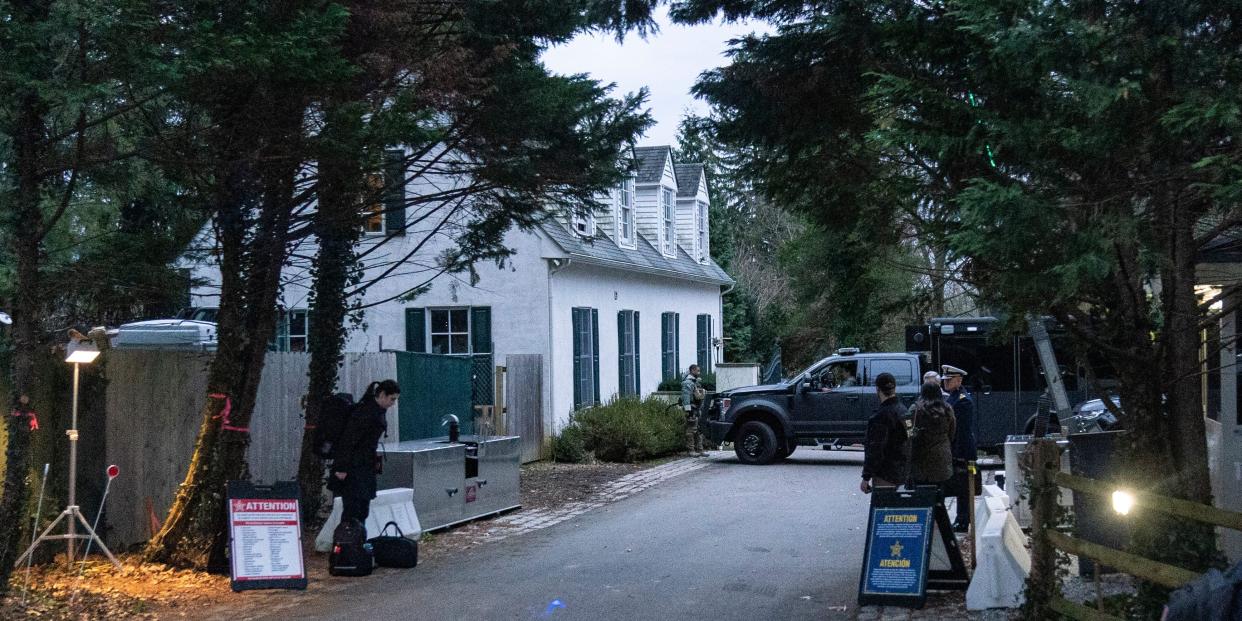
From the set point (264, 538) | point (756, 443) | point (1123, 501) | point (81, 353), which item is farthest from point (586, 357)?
point (1123, 501)

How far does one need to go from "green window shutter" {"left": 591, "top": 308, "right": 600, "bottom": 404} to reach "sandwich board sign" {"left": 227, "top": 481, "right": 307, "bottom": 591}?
1555 cm

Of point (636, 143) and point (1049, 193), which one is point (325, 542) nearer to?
point (636, 143)

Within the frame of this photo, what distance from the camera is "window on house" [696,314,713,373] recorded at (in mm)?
34688

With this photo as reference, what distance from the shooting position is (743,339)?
45.2 m

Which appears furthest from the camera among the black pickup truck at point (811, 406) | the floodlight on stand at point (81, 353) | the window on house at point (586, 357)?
the window on house at point (586, 357)

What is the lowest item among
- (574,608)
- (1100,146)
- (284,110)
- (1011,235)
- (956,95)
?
(574,608)

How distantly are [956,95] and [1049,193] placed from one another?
115cm

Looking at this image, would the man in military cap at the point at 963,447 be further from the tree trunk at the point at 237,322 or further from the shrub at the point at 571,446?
the shrub at the point at 571,446

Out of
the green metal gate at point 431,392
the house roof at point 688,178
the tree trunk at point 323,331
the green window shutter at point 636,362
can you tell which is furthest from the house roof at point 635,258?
the tree trunk at point 323,331

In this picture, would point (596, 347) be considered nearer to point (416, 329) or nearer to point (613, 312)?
point (613, 312)

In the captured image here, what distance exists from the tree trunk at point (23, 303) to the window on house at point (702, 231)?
2619 centimetres

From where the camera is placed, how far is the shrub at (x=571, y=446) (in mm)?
22938

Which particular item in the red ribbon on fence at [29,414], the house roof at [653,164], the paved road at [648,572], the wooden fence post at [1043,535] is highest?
the house roof at [653,164]

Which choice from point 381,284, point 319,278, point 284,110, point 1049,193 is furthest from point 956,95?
point 381,284
